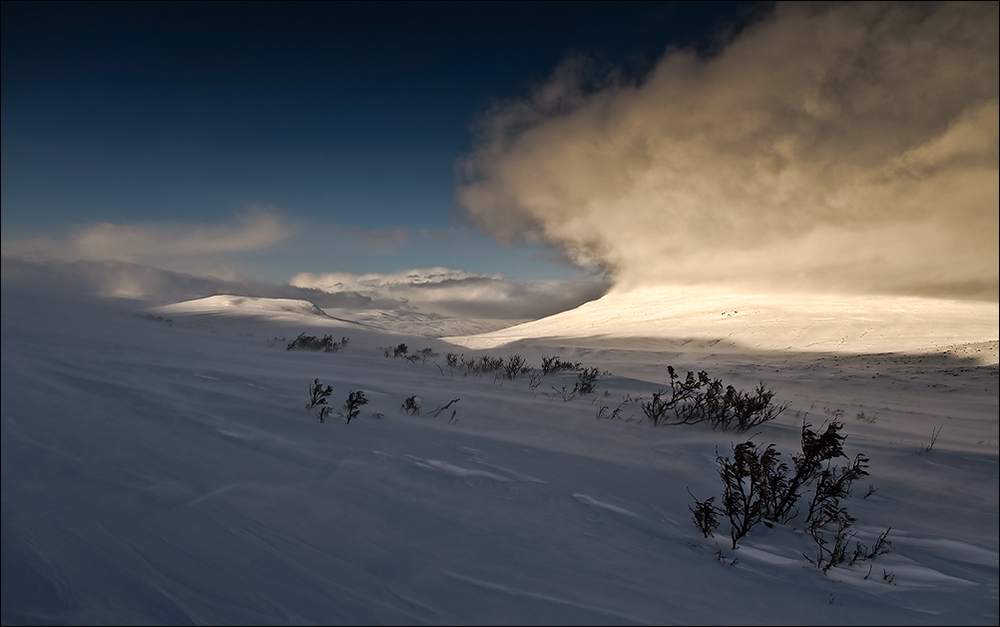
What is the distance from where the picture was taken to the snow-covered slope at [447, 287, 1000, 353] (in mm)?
2398

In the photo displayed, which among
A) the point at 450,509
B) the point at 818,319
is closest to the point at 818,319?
the point at 818,319

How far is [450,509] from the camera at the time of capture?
199cm

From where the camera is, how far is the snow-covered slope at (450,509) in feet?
4.45

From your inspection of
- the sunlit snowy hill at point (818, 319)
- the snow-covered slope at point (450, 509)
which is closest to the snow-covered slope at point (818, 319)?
the sunlit snowy hill at point (818, 319)

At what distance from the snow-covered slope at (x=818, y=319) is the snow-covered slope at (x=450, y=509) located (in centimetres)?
18

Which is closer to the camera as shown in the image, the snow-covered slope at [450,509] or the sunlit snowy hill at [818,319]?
the snow-covered slope at [450,509]

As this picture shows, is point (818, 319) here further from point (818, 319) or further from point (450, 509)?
point (450, 509)

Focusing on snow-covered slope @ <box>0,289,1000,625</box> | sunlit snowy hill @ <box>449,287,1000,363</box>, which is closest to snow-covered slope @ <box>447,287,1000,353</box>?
sunlit snowy hill @ <box>449,287,1000,363</box>

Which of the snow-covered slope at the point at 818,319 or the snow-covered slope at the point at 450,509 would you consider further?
the snow-covered slope at the point at 818,319

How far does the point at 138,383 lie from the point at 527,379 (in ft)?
13.7

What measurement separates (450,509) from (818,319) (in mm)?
3559

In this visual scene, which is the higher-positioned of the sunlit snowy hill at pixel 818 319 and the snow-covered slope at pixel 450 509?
the sunlit snowy hill at pixel 818 319

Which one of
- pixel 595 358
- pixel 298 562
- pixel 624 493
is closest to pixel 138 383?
pixel 298 562

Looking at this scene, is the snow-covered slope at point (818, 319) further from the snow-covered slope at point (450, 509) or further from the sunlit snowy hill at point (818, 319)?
the snow-covered slope at point (450, 509)
